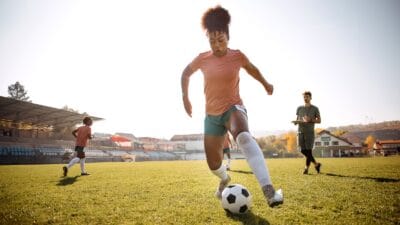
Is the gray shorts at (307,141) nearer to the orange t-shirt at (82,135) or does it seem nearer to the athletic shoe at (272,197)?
the athletic shoe at (272,197)

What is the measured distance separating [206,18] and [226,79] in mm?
861

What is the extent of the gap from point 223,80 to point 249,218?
181 cm

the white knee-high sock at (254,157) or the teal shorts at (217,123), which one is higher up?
the teal shorts at (217,123)

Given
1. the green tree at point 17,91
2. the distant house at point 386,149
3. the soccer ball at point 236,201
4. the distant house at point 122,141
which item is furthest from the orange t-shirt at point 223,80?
the green tree at point 17,91

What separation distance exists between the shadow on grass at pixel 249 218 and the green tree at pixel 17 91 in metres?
124

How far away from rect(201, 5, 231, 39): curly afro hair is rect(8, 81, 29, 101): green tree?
405 feet

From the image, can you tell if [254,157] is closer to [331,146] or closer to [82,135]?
[82,135]

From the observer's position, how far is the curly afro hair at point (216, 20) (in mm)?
3740

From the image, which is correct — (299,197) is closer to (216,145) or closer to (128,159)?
(216,145)

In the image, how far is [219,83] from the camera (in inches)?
154

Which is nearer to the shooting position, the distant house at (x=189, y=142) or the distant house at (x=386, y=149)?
the distant house at (x=386, y=149)

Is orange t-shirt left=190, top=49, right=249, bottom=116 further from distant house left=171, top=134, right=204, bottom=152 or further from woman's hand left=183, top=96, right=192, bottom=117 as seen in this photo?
distant house left=171, top=134, right=204, bottom=152

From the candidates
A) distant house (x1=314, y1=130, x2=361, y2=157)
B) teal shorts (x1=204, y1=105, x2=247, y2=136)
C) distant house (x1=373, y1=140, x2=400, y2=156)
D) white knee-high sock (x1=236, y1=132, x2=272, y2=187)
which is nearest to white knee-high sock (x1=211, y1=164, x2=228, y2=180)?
teal shorts (x1=204, y1=105, x2=247, y2=136)

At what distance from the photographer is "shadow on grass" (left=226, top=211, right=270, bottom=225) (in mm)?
3287
